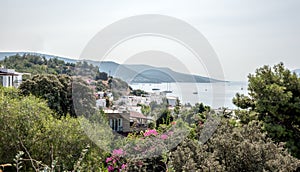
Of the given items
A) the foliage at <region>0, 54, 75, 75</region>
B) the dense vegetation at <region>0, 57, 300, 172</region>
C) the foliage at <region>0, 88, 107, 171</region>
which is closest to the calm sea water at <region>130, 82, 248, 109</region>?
the dense vegetation at <region>0, 57, 300, 172</region>

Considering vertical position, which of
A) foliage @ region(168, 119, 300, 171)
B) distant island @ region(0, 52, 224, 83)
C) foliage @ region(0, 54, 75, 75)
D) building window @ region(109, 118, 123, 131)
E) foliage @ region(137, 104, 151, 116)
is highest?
foliage @ region(0, 54, 75, 75)

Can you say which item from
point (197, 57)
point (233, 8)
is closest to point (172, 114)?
point (197, 57)

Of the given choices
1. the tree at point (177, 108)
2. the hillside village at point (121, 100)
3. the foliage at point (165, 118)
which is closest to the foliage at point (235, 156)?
the tree at point (177, 108)

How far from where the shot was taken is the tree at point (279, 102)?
5.34 meters

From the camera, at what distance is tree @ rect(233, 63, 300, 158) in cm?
Result: 534

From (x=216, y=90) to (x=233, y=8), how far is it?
234 cm

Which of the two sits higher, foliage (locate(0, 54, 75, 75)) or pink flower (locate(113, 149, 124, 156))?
foliage (locate(0, 54, 75, 75))

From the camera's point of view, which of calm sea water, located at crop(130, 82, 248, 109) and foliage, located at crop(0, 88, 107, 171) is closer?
calm sea water, located at crop(130, 82, 248, 109)

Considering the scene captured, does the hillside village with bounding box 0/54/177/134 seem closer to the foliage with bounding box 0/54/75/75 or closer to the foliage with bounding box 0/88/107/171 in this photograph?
the foliage with bounding box 0/88/107/171

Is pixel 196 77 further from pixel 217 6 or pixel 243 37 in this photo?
pixel 243 37

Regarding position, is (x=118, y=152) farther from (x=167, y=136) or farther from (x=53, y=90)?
(x=53, y=90)

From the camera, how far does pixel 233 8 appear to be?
5793mm

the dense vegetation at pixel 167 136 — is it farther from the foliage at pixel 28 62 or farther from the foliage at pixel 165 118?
the foliage at pixel 28 62

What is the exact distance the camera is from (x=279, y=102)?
5.39 metres
